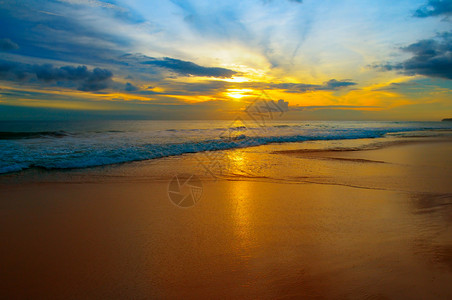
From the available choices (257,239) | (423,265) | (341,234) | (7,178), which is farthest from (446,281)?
(7,178)

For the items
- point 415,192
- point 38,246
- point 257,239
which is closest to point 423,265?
point 257,239

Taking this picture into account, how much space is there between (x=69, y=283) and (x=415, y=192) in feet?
22.9

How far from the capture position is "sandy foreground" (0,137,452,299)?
2.67 metres

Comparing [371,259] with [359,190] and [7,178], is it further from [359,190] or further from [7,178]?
[7,178]

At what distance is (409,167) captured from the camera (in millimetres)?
9047

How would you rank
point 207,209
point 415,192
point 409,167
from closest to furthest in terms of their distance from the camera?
point 207,209 → point 415,192 → point 409,167

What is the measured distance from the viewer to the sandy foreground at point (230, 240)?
2.67m

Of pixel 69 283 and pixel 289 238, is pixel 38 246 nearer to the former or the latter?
pixel 69 283

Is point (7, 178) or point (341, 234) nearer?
point (341, 234)

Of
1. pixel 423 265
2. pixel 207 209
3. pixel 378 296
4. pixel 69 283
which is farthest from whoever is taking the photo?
pixel 207 209

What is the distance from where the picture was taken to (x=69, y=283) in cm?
272

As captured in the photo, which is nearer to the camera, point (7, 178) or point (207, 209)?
point (207, 209)

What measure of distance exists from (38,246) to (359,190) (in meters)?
6.41

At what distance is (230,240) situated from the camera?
12.0 feet
